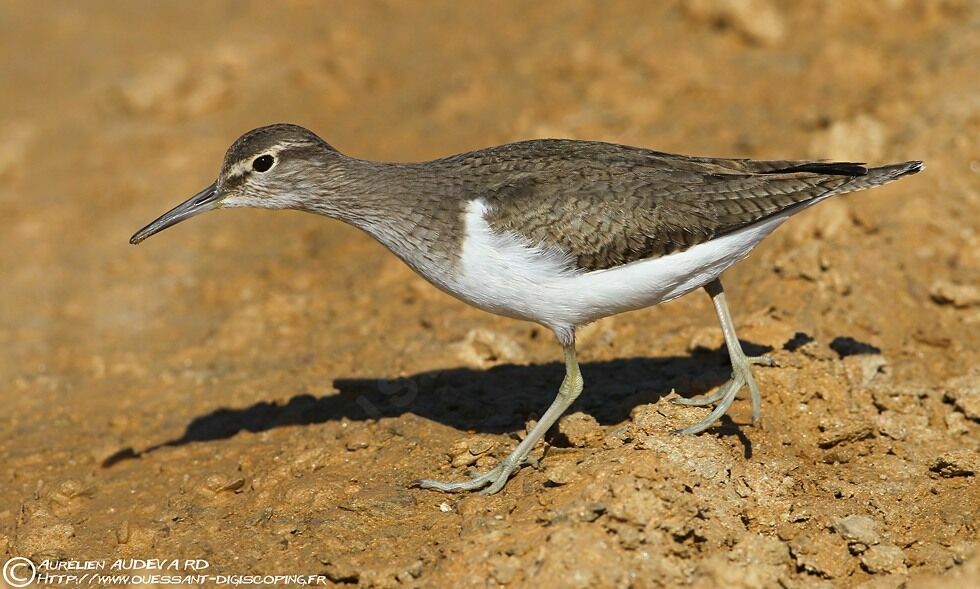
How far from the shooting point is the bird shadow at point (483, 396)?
8.47m

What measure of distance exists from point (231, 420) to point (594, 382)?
10.2 ft

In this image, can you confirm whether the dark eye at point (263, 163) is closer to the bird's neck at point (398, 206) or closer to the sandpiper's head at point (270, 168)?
the sandpiper's head at point (270, 168)

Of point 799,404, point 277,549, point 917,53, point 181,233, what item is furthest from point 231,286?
point 917,53

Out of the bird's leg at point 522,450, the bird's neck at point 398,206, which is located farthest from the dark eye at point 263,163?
the bird's leg at point 522,450

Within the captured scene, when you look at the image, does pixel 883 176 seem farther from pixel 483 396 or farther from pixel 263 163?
pixel 263 163

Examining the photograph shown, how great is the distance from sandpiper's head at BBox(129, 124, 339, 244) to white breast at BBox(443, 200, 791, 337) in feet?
4.64

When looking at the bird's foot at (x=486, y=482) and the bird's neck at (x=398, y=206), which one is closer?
the bird's foot at (x=486, y=482)

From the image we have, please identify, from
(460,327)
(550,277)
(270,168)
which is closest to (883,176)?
(550,277)

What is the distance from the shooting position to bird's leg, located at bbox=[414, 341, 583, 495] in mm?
7285

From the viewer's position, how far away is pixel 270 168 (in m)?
8.04

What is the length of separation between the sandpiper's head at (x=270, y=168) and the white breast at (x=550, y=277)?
4.64 feet

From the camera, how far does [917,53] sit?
43.7 ft

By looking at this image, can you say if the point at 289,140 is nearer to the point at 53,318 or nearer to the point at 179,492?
the point at 179,492

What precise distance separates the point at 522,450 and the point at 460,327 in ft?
9.47
